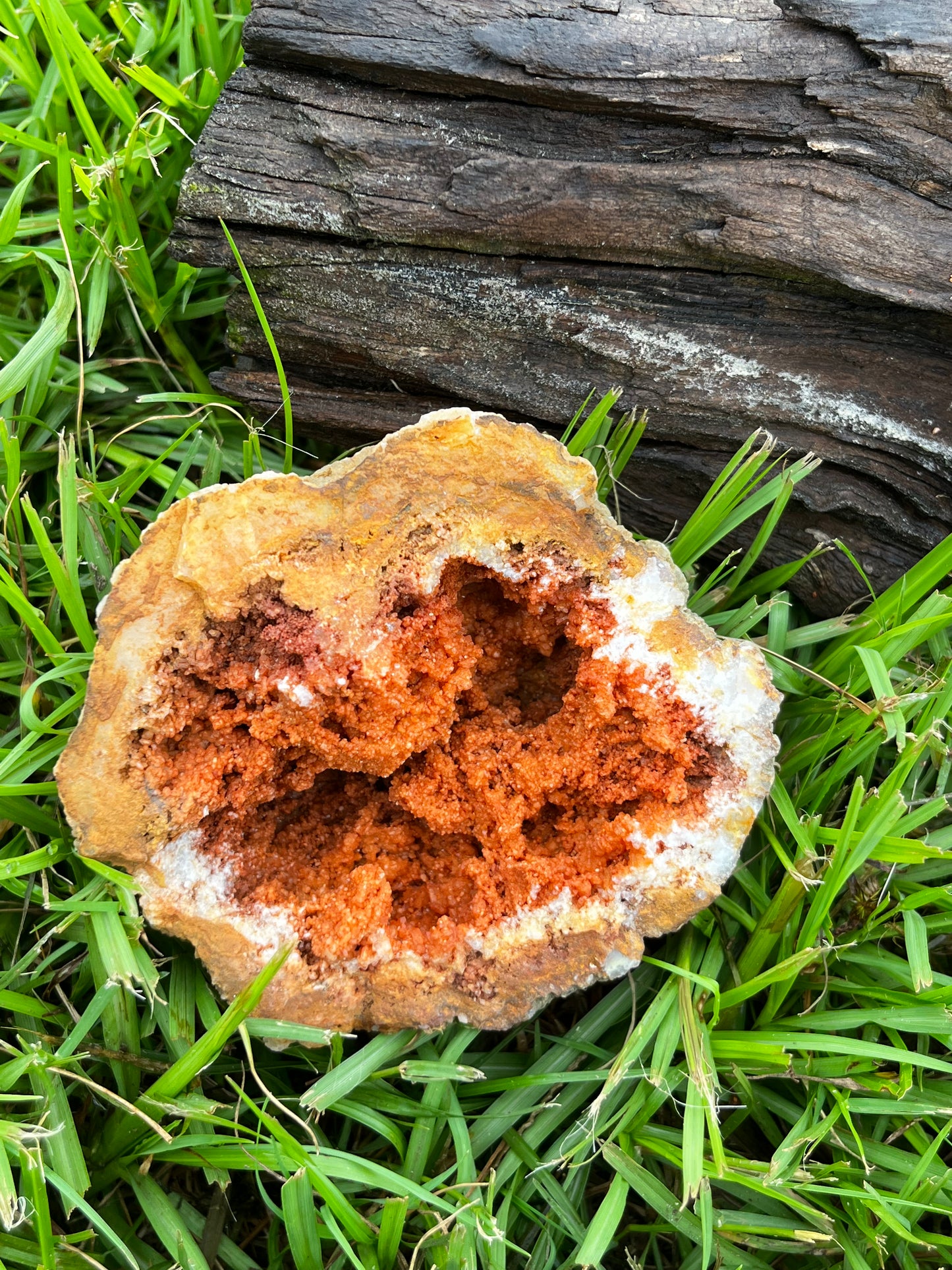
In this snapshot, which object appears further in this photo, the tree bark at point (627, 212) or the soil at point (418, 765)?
the tree bark at point (627, 212)

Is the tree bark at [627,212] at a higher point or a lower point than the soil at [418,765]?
higher

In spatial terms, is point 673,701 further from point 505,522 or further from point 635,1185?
point 635,1185

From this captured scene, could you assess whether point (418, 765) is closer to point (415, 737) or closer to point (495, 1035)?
point (415, 737)

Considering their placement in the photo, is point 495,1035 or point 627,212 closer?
point 627,212

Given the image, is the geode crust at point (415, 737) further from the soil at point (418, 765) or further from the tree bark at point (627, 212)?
the tree bark at point (627, 212)

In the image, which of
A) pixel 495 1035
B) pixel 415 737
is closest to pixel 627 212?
pixel 415 737

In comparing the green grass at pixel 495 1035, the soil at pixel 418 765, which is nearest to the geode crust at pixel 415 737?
the soil at pixel 418 765

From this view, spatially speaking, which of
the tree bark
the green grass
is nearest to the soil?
the green grass
